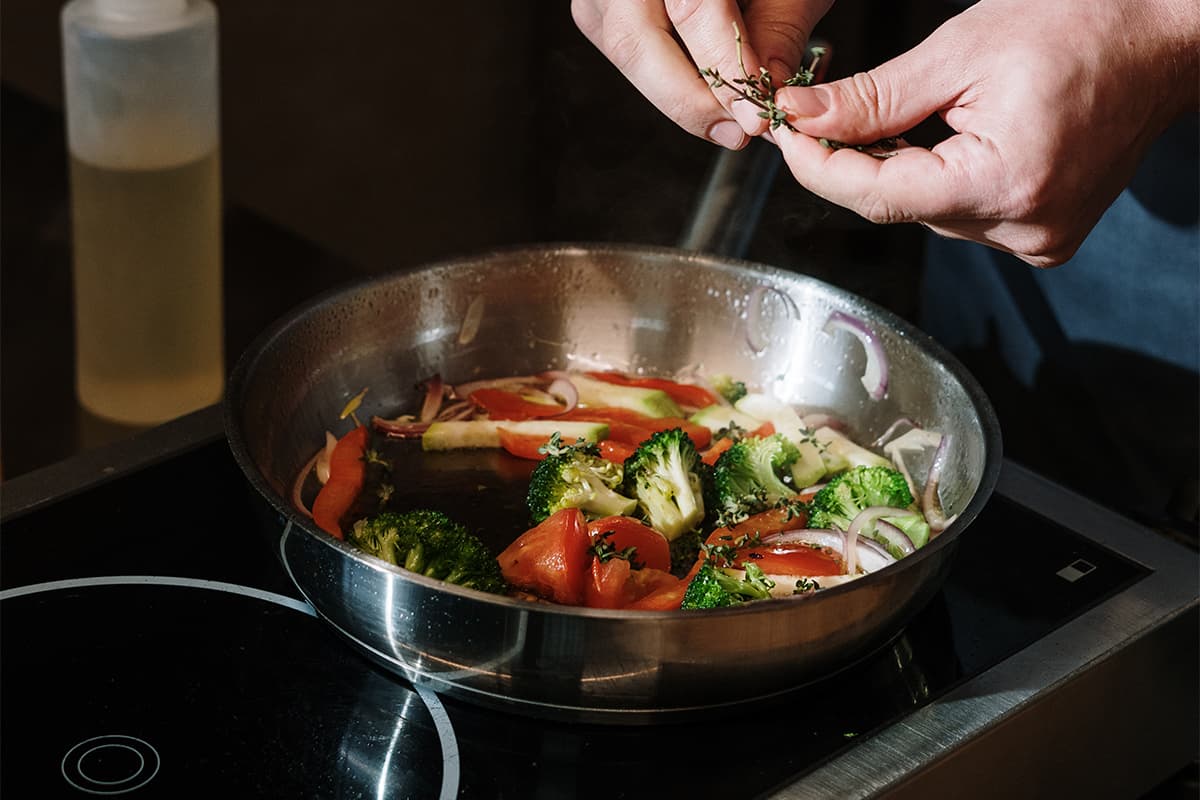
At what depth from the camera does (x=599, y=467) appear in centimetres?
109

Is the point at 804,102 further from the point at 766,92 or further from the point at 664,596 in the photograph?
the point at 664,596

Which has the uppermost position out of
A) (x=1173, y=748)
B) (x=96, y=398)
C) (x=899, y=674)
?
(x=899, y=674)

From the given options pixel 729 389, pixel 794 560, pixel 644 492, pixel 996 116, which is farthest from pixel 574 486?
pixel 996 116

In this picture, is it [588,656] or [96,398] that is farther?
[96,398]

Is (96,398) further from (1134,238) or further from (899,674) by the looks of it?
(1134,238)

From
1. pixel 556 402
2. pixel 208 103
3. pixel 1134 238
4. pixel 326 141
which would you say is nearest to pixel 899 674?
pixel 556 402

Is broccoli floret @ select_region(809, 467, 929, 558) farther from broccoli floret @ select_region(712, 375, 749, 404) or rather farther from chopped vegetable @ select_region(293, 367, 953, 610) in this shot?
broccoli floret @ select_region(712, 375, 749, 404)

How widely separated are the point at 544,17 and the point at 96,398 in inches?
45.6

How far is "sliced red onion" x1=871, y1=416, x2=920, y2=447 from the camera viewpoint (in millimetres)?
1212

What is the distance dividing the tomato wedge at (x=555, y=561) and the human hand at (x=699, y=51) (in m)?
0.32

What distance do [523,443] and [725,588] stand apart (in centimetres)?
32

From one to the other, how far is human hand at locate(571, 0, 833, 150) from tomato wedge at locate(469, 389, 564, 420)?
31 centimetres

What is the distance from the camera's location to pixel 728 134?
3.45 ft

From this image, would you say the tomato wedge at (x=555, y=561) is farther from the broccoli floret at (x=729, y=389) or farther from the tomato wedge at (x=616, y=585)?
the broccoli floret at (x=729, y=389)
